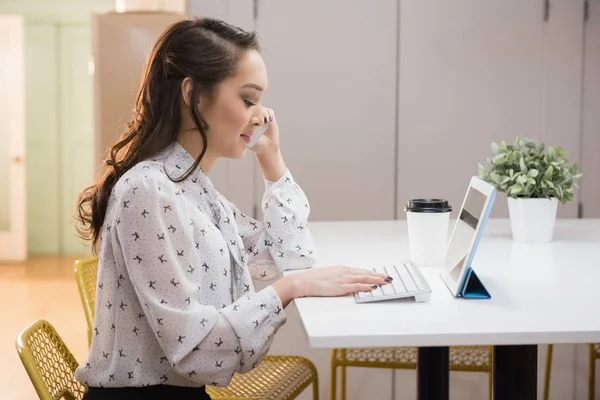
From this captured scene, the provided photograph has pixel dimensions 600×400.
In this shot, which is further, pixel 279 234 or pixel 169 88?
pixel 279 234

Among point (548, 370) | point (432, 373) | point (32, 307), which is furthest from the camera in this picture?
point (32, 307)

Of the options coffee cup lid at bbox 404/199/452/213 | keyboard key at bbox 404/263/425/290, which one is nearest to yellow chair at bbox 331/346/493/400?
coffee cup lid at bbox 404/199/452/213

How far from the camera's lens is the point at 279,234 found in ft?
6.38

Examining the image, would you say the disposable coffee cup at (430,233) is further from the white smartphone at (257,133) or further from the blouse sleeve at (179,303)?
the blouse sleeve at (179,303)

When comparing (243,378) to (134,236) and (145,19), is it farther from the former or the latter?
(145,19)

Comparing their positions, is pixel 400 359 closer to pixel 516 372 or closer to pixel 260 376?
pixel 260 376

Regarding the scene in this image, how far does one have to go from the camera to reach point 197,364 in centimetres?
142

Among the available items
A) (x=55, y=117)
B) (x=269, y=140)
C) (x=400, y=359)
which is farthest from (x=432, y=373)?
(x=55, y=117)

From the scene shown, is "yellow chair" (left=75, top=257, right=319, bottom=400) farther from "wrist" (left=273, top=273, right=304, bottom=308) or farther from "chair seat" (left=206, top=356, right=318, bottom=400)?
"wrist" (left=273, top=273, right=304, bottom=308)

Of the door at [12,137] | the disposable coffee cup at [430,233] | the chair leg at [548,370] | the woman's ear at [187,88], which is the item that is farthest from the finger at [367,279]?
the door at [12,137]

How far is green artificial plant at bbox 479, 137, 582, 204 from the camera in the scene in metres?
2.17

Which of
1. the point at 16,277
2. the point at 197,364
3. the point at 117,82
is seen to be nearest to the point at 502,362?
the point at 197,364

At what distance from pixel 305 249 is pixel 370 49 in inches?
57.3

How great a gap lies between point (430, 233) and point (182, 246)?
→ 0.62 metres
